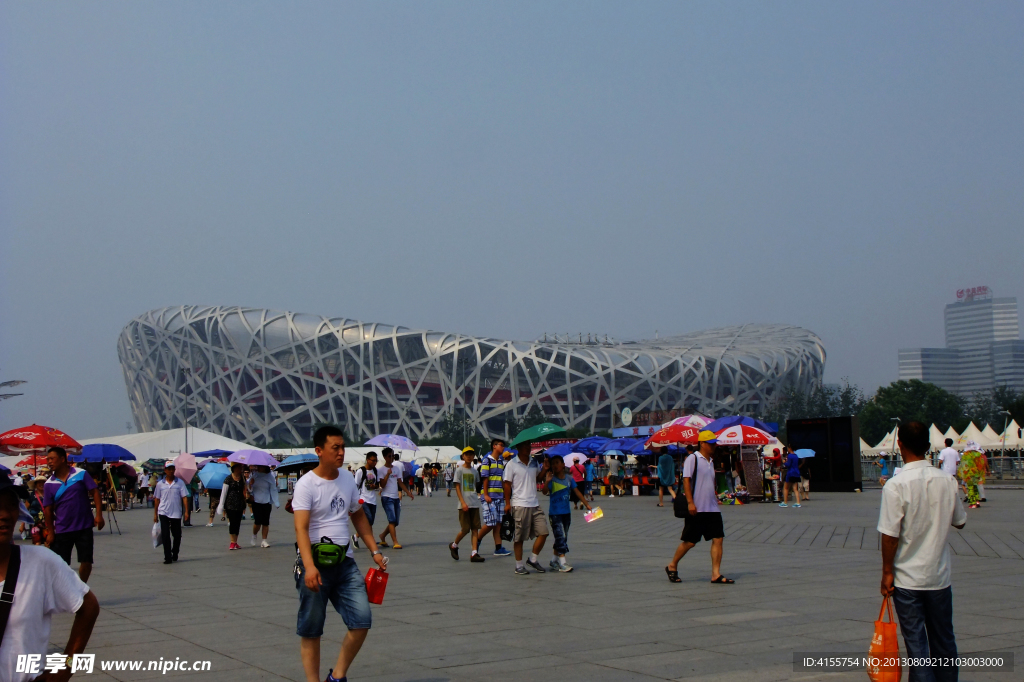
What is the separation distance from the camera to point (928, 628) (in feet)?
15.2

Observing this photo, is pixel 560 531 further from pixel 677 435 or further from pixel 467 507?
pixel 677 435

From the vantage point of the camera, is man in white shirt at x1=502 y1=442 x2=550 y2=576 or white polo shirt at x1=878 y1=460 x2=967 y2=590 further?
man in white shirt at x1=502 y1=442 x2=550 y2=576

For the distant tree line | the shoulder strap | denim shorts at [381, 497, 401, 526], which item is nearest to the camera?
the shoulder strap

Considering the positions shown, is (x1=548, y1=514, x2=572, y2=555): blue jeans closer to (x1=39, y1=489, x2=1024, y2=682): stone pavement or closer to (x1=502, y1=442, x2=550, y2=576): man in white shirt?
(x1=502, y1=442, x2=550, y2=576): man in white shirt

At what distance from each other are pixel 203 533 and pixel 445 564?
989 centimetres

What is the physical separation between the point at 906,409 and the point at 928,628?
76.6 metres

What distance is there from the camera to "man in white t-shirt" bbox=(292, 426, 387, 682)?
16.9ft

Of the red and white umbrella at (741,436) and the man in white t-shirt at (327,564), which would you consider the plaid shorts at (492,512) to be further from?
the red and white umbrella at (741,436)

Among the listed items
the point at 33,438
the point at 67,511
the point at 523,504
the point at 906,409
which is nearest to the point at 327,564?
the point at 67,511

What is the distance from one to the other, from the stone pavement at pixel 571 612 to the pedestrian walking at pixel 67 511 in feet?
2.11

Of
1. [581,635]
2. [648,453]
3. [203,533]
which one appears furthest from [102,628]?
[648,453]

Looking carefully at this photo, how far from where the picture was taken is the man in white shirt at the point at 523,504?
10781 mm

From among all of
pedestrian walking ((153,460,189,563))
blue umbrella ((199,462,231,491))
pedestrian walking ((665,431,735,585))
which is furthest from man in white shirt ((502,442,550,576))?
blue umbrella ((199,462,231,491))

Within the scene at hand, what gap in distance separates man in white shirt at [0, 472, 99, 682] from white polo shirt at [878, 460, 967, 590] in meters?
3.52
